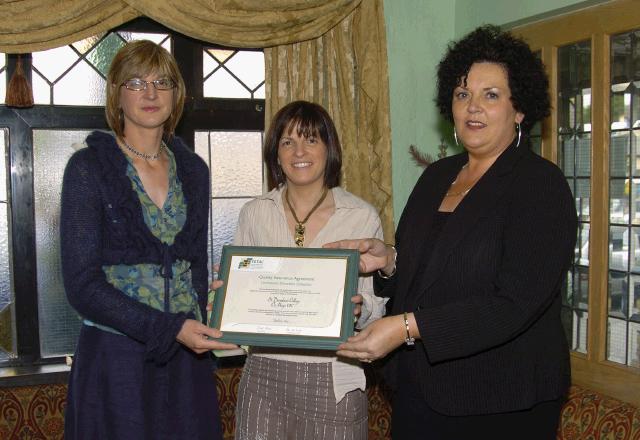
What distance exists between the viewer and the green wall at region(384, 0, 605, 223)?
416 centimetres

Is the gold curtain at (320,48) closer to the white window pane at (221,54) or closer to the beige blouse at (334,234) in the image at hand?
the white window pane at (221,54)

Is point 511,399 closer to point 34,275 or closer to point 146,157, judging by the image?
point 146,157

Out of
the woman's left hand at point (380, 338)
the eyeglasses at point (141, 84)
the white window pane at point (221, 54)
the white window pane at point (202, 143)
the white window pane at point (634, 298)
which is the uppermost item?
the white window pane at point (221, 54)

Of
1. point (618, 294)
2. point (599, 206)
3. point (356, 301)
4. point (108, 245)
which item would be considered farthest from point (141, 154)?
point (618, 294)

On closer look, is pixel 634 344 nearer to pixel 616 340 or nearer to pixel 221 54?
pixel 616 340

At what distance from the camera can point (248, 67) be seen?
13.3ft

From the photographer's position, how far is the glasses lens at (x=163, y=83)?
2262mm

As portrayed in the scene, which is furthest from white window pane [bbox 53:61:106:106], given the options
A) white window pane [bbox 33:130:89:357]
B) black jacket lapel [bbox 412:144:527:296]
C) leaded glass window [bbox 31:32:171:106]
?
black jacket lapel [bbox 412:144:527:296]

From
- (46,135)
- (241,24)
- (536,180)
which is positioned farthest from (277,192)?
(46,135)

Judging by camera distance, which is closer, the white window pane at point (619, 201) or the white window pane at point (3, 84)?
the white window pane at point (619, 201)

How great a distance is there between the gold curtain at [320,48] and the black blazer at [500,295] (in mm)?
1849

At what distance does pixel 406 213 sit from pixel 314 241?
365mm

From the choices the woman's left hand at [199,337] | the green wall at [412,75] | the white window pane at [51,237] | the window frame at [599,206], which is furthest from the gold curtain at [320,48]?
the woman's left hand at [199,337]

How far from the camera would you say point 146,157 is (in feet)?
7.58
